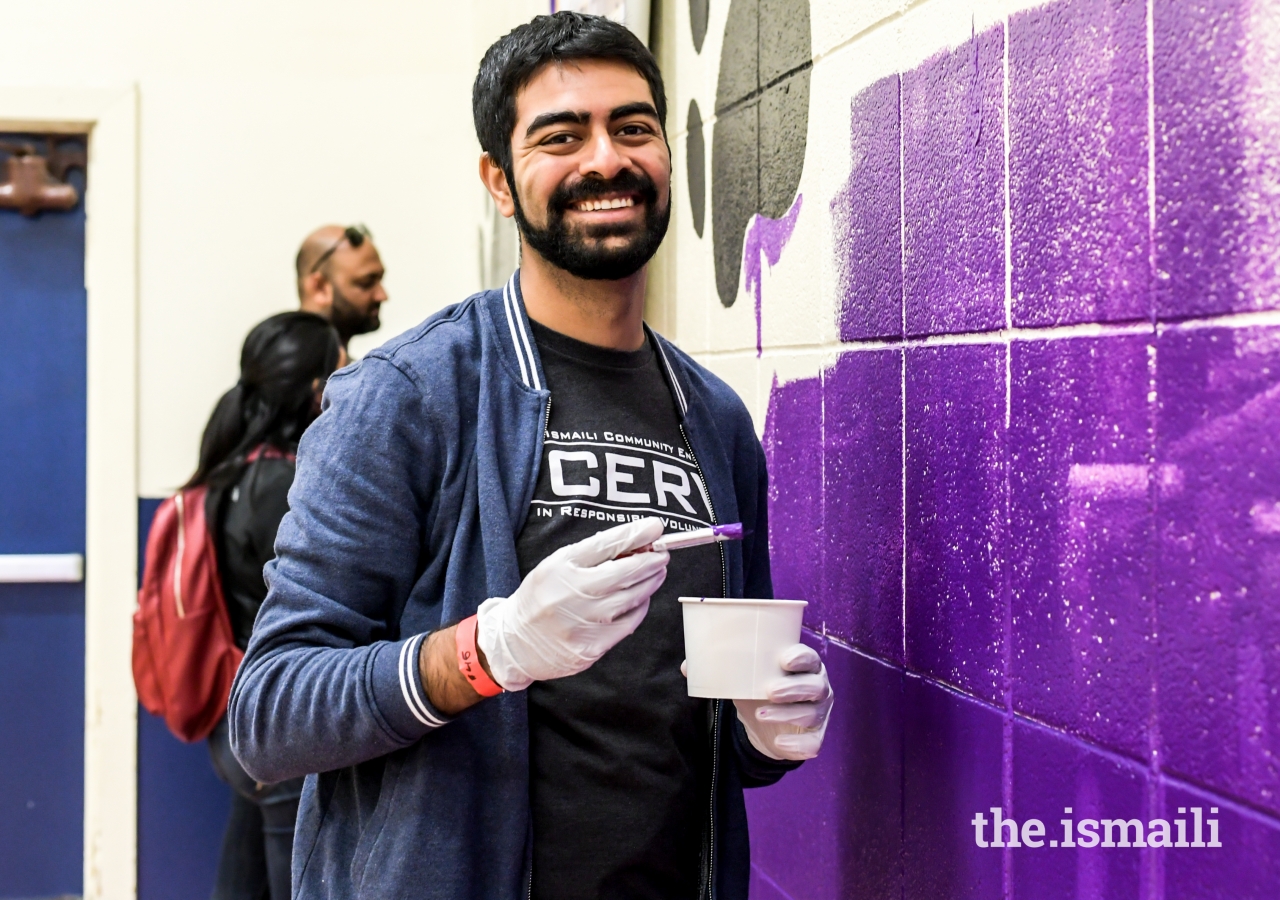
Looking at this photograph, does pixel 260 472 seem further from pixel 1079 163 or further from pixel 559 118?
pixel 1079 163

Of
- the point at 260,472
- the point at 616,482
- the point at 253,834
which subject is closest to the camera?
the point at 616,482

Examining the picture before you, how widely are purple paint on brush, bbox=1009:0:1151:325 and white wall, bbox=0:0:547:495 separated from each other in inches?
111

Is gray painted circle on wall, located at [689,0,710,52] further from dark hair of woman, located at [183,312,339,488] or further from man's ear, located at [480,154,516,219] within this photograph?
dark hair of woman, located at [183,312,339,488]

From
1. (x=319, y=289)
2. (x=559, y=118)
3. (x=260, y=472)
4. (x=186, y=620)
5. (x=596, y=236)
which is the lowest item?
(x=186, y=620)

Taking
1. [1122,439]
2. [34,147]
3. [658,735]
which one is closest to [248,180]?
[34,147]

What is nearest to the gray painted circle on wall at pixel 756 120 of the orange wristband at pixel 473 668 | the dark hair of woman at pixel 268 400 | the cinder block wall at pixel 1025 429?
the cinder block wall at pixel 1025 429

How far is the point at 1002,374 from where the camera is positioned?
1.28 m

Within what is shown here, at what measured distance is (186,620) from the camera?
2855 mm

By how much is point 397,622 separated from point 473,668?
180 mm

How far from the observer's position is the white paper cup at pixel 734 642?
1.25 m

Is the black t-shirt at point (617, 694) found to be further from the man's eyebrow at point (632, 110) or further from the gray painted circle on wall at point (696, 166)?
the gray painted circle on wall at point (696, 166)

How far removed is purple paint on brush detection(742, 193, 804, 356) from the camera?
1896 mm

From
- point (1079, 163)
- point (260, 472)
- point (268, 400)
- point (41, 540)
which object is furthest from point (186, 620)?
point (1079, 163)

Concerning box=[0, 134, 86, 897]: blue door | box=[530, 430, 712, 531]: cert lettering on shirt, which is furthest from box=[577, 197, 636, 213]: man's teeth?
box=[0, 134, 86, 897]: blue door
